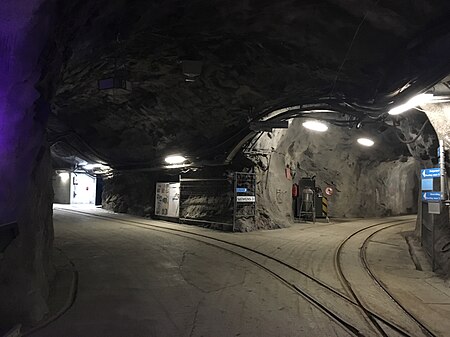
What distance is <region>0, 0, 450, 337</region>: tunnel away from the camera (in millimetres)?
4650

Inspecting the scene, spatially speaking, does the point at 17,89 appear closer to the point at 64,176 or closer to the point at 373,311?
the point at 373,311

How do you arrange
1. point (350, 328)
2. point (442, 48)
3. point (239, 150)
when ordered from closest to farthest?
1. point (350, 328)
2. point (442, 48)
3. point (239, 150)

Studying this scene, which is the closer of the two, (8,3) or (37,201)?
(8,3)

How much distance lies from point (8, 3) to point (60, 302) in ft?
13.7

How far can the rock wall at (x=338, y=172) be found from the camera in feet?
54.0

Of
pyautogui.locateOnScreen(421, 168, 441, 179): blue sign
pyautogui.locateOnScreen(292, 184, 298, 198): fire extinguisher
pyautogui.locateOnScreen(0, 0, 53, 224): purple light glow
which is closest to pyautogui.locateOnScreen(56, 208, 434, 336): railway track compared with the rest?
pyautogui.locateOnScreen(421, 168, 441, 179): blue sign

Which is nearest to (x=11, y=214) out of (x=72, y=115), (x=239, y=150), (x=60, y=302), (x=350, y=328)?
(x=60, y=302)

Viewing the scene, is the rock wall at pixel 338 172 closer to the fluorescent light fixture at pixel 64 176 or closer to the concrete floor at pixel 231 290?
the concrete floor at pixel 231 290

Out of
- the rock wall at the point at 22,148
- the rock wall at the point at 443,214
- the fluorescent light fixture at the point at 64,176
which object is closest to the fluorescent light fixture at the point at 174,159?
the rock wall at the point at 443,214

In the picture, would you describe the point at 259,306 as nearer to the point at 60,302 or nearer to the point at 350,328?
the point at 350,328

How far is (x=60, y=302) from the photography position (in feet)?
18.6

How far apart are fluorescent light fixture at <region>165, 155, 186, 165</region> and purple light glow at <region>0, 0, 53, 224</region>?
40.8ft

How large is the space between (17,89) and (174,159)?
13.6 metres

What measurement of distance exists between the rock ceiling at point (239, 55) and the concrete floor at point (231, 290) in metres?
3.75
